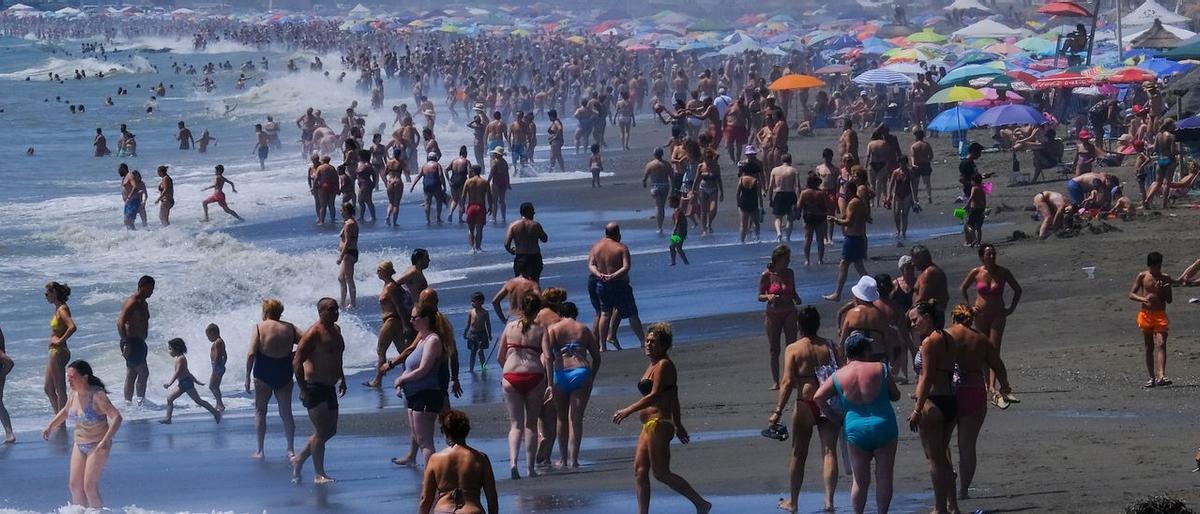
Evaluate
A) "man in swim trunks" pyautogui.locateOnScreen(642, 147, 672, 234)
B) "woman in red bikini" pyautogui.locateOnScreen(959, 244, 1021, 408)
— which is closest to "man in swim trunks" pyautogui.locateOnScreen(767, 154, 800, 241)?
"man in swim trunks" pyautogui.locateOnScreen(642, 147, 672, 234)

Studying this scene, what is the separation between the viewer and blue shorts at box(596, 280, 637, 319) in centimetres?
1414

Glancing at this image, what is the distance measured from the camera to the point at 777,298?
12.2 m

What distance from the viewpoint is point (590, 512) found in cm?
888

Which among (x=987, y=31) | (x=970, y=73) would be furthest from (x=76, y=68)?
(x=970, y=73)

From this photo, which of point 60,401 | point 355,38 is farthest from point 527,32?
point 60,401

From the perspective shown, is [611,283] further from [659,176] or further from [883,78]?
[883,78]

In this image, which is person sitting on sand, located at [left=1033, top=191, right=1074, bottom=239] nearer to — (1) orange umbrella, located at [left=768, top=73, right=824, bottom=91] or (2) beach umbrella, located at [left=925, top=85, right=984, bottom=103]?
(2) beach umbrella, located at [left=925, top=85, right=984, bottom=103]

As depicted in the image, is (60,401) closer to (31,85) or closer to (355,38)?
(31,85)

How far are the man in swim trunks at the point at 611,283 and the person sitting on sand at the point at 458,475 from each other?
7097mm

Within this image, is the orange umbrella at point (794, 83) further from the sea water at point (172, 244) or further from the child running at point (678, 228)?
the child running at point (678, 228)

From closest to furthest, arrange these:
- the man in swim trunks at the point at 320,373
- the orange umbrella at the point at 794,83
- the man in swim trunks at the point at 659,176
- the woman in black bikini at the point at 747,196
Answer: the man in swim trunks at the point at 320,373 < the woman in black bikini at the point at 747,196 < the man in swim trunks at the point at 659,176 < the orange umbrella at the point at 794,83

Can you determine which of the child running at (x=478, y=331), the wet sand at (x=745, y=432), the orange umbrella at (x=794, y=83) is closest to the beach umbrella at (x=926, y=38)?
the orange umbrella at (x=794, y=83)

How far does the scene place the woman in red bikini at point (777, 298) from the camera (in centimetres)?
1208

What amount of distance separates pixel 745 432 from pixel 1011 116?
14490 millimetres
